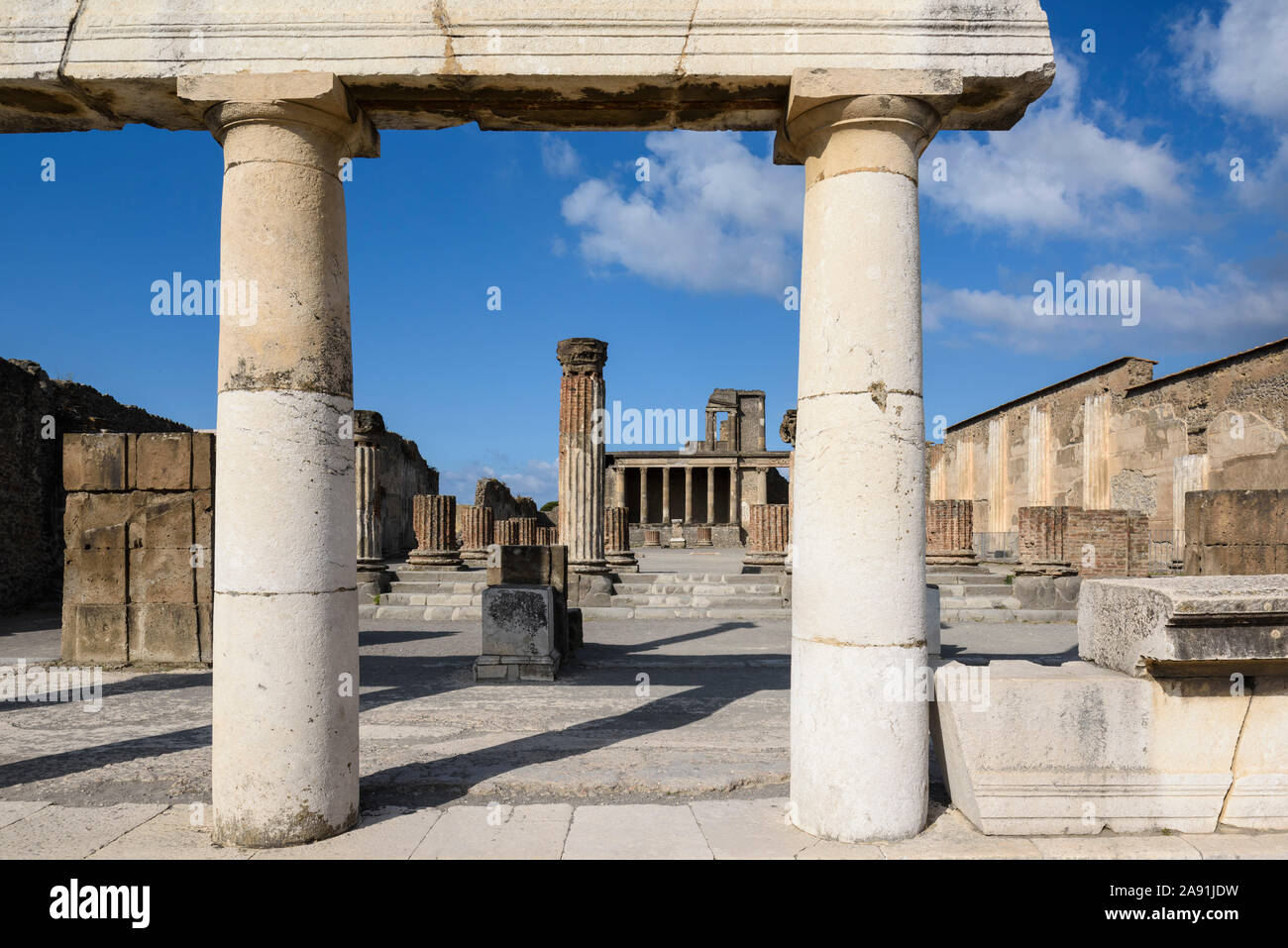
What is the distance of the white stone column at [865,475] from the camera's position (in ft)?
11.9

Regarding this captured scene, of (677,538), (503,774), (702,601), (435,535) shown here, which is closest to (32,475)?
(435,535)

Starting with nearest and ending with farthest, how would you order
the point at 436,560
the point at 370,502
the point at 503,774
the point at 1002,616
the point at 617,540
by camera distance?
the point at 503,774
the point at 1002,616
the point at 370,502
the point at 436,560
the point at 617,540

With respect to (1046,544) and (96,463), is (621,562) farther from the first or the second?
(96,463)

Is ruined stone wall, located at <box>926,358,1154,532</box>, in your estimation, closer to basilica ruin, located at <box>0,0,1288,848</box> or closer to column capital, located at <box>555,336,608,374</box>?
column capital, located at <box>555,336,608,374</box>

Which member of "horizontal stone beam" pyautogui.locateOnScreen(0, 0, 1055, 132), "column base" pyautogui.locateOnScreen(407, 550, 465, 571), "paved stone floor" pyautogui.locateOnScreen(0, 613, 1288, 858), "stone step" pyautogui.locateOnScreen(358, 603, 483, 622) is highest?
"horizontal stone beam" pyautogui.locateOnScreen(0, 0, 1055, 132)

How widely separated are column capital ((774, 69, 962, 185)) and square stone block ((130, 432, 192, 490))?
319 inches

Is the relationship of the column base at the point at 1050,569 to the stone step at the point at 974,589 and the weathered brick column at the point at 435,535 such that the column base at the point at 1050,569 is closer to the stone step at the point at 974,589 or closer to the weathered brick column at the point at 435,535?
the stone step at the point at 974,589

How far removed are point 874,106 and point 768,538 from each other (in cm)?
1349

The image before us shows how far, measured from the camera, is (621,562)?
1695 centimetres

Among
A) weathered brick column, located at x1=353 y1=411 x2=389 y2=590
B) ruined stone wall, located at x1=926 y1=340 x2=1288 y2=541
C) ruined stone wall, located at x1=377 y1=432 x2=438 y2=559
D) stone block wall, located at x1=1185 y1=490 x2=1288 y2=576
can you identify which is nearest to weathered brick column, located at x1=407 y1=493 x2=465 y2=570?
weathered brick column, located at x1=353 y1=411 x2=389 y2=590

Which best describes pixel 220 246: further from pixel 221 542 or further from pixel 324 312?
pixel 221 542

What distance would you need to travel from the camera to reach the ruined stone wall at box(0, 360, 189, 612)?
14.3 m

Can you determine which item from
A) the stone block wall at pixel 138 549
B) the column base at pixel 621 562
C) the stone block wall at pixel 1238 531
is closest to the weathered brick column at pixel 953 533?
the stone block wall at pixel 1238 531

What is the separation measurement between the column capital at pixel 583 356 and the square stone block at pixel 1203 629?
11509 millimetres
